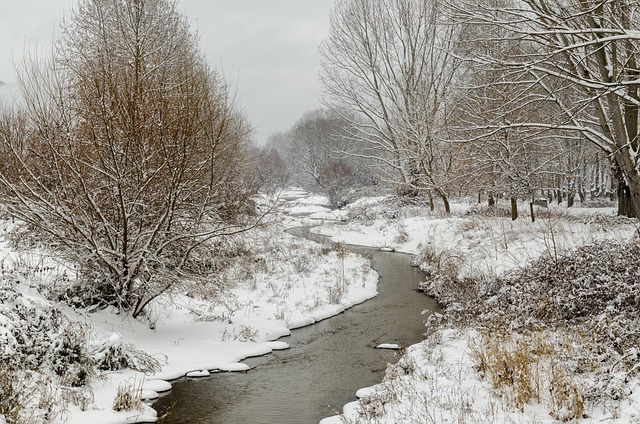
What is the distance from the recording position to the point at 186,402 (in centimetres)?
670

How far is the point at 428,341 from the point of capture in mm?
8617

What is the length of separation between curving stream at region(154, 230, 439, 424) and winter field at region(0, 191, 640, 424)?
1.08 ft

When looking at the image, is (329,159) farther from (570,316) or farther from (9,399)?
(9,399)

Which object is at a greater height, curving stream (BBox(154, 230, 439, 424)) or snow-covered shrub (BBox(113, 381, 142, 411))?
snow-covered shrub (BBox(113, 381, 142, 411))

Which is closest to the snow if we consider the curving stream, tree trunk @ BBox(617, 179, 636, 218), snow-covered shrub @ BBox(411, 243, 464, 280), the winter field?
the curving stream

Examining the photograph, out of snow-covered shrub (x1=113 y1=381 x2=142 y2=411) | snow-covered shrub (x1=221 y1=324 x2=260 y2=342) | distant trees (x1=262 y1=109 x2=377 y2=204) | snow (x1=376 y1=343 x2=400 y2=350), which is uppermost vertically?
distant trees (x1=262 y1=109 x2=377 y2=204)

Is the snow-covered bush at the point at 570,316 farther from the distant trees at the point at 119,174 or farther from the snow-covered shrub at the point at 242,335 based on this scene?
the distant trees at the point at 119,174

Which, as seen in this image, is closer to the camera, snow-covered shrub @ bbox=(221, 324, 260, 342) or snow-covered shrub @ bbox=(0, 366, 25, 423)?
snow-covered shrub @ bbox=(0, 366, 25, 423)

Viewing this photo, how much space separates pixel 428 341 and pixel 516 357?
98.8 inches

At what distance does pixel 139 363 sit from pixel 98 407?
1418mm

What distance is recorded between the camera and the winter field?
213 inches

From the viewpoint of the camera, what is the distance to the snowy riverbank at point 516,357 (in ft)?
16.7

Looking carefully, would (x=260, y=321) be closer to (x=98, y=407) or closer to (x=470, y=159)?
(x=98, y=407)

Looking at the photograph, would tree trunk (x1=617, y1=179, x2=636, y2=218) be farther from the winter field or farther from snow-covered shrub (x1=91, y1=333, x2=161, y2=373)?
snow-covered shrub (x1=91, y1=333, x2=161, y2=373)
